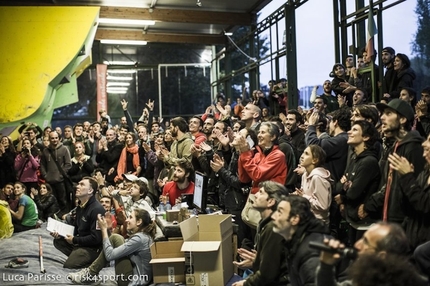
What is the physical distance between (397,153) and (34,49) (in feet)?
31.9

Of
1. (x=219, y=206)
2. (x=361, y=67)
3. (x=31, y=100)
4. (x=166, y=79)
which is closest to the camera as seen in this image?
(x=219, y=206)

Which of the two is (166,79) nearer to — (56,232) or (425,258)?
(56,232)

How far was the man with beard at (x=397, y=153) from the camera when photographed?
4.12 metres

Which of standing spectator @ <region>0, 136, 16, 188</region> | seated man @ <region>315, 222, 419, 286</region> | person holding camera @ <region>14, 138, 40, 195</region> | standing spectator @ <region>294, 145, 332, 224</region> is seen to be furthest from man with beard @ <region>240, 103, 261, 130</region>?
standing spectator @ <region>0, 136, 16, 188</region>

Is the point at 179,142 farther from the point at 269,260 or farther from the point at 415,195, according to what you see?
the point at 415,195

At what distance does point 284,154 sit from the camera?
5766 mm

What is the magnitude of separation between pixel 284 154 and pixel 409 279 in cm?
330

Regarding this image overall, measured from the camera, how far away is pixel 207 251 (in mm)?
5289

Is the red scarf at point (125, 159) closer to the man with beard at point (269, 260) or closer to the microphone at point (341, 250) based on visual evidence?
the man with beard at point (269, 260)

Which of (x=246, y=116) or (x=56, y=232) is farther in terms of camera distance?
(x=246, y=116)

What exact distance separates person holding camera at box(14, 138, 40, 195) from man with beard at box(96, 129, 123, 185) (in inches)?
42.7

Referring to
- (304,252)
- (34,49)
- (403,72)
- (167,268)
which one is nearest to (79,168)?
(34,49)

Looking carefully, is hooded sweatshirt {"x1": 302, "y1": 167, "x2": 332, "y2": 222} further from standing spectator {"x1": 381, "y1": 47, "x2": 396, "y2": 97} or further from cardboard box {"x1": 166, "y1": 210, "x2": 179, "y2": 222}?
standing spectator {"x1": 381, "y1": 47, "x2": 396, "y2": 97}

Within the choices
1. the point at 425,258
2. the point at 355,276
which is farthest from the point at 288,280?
the point at 355,276
